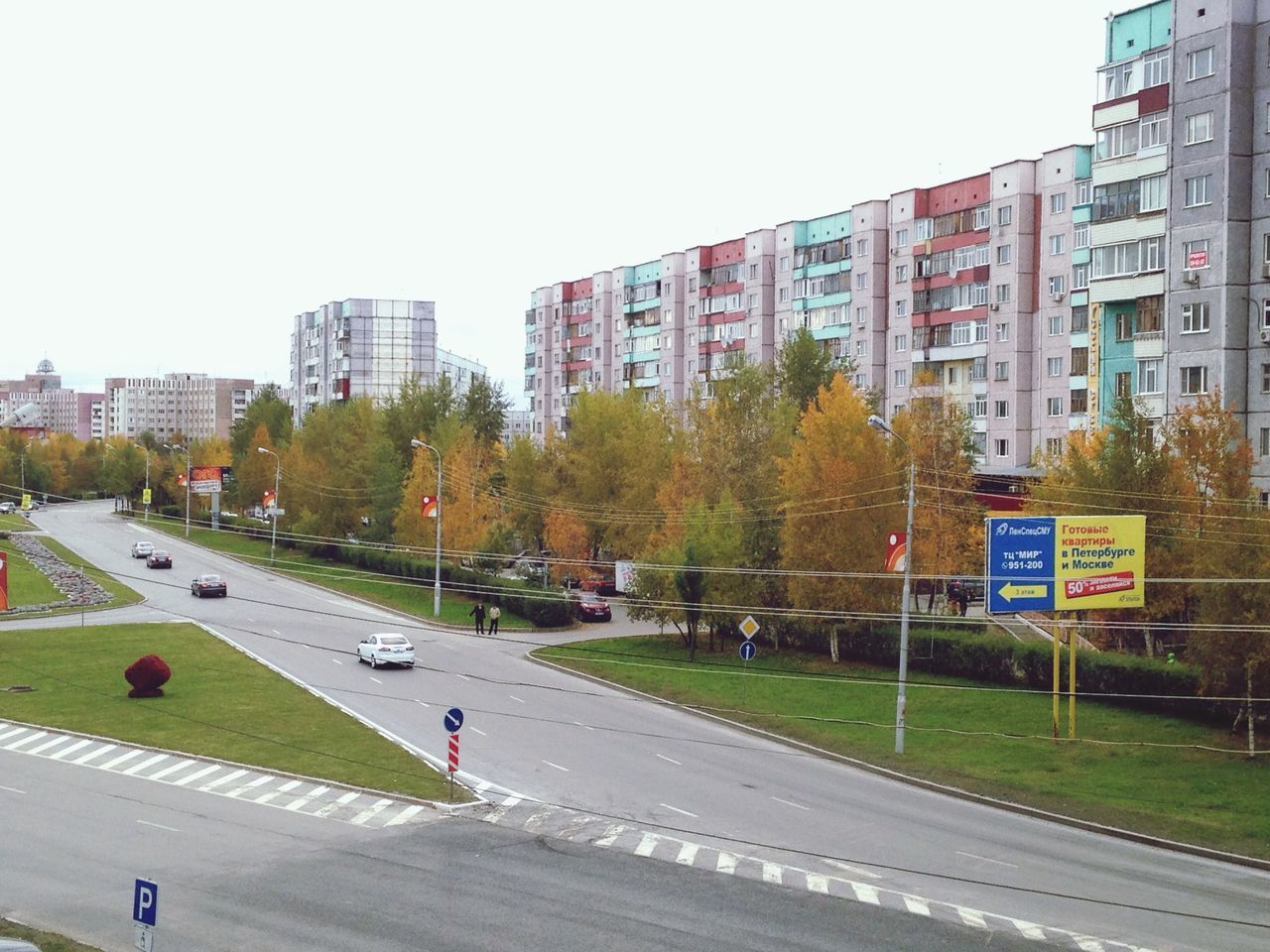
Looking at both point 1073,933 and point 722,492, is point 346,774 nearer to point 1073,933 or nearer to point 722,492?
point 1073,933

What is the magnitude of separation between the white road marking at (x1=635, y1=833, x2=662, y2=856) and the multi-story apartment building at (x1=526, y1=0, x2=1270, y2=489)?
94.0ft

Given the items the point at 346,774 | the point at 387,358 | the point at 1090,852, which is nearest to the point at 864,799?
the point at 1090,852

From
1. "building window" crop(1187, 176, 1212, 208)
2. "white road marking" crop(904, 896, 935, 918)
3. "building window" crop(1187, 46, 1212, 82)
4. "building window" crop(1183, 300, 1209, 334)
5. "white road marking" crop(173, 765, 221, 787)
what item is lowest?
"white road marking" crop(173, 765, 221, 787)

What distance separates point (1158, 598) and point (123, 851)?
1380 inches

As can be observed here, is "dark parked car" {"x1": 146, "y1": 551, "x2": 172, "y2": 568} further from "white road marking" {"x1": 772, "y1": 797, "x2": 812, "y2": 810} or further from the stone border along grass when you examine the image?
"white road marking" {"x1": 772, "y1": 797, "x2": 812, "y2": 810}

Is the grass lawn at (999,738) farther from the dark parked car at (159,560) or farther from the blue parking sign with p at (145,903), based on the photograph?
the dark parked car at (159,560)

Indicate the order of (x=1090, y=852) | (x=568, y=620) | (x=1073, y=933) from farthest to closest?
1. (x=568, y=620)
2. (x=1090, y=852)
3. (x=1073, y=933)

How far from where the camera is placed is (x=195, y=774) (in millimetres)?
32188

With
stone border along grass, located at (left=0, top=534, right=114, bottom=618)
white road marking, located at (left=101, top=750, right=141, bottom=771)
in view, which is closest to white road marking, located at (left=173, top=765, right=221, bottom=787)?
white road marking, located at (left=101, top=750, right=141, bottom=771)

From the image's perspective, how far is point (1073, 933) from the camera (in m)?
20.8

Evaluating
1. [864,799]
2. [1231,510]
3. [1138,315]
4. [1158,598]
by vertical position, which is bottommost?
[864,799]

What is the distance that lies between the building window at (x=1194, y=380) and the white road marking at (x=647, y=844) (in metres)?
33.4

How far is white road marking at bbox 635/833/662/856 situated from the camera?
2527 centimetres

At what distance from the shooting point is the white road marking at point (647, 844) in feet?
82.9
